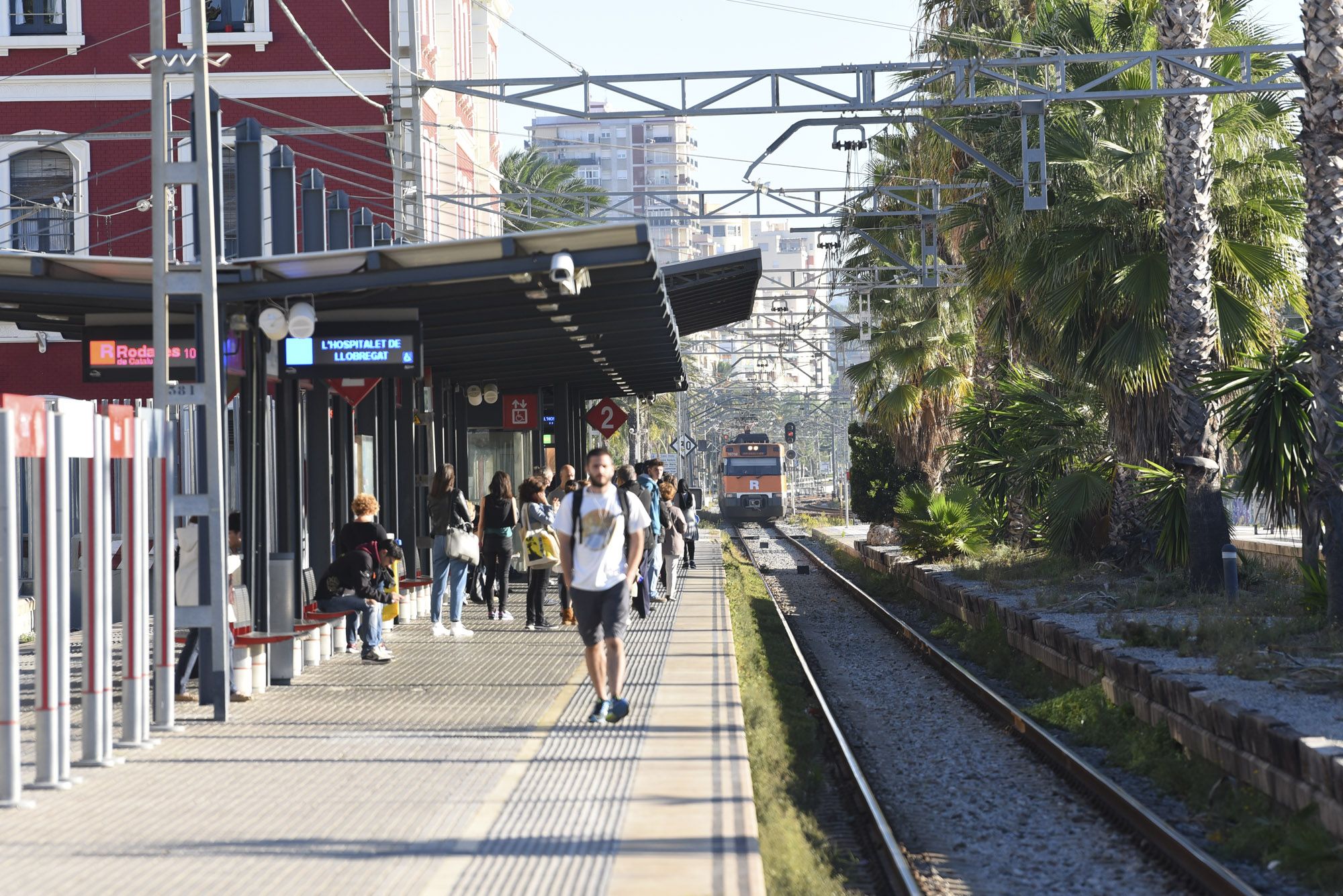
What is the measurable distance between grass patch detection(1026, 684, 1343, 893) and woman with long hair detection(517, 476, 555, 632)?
5.22 meters

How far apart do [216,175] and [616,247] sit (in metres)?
3.41

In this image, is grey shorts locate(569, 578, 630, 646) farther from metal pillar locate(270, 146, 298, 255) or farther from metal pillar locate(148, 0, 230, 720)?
metal pillar locate(270, 146, 298, 255)

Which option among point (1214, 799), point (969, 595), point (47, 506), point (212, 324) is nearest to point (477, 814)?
point (47, 506)

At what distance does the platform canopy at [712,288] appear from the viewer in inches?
713

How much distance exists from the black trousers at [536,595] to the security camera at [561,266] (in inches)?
231

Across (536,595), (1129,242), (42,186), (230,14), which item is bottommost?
(536,595)

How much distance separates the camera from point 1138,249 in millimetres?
20422

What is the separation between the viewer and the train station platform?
7051mm

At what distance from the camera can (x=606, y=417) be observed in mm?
34969

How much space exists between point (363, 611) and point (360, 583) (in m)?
0.49

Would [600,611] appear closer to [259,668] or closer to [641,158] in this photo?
[259,668]

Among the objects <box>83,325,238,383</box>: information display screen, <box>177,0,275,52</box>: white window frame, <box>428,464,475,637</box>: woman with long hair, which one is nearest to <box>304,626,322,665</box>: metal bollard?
<box>428,464,475,637</box>: woman with long hair

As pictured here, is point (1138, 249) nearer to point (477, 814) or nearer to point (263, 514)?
point (263, 514)

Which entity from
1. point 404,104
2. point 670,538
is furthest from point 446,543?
point 404,104
